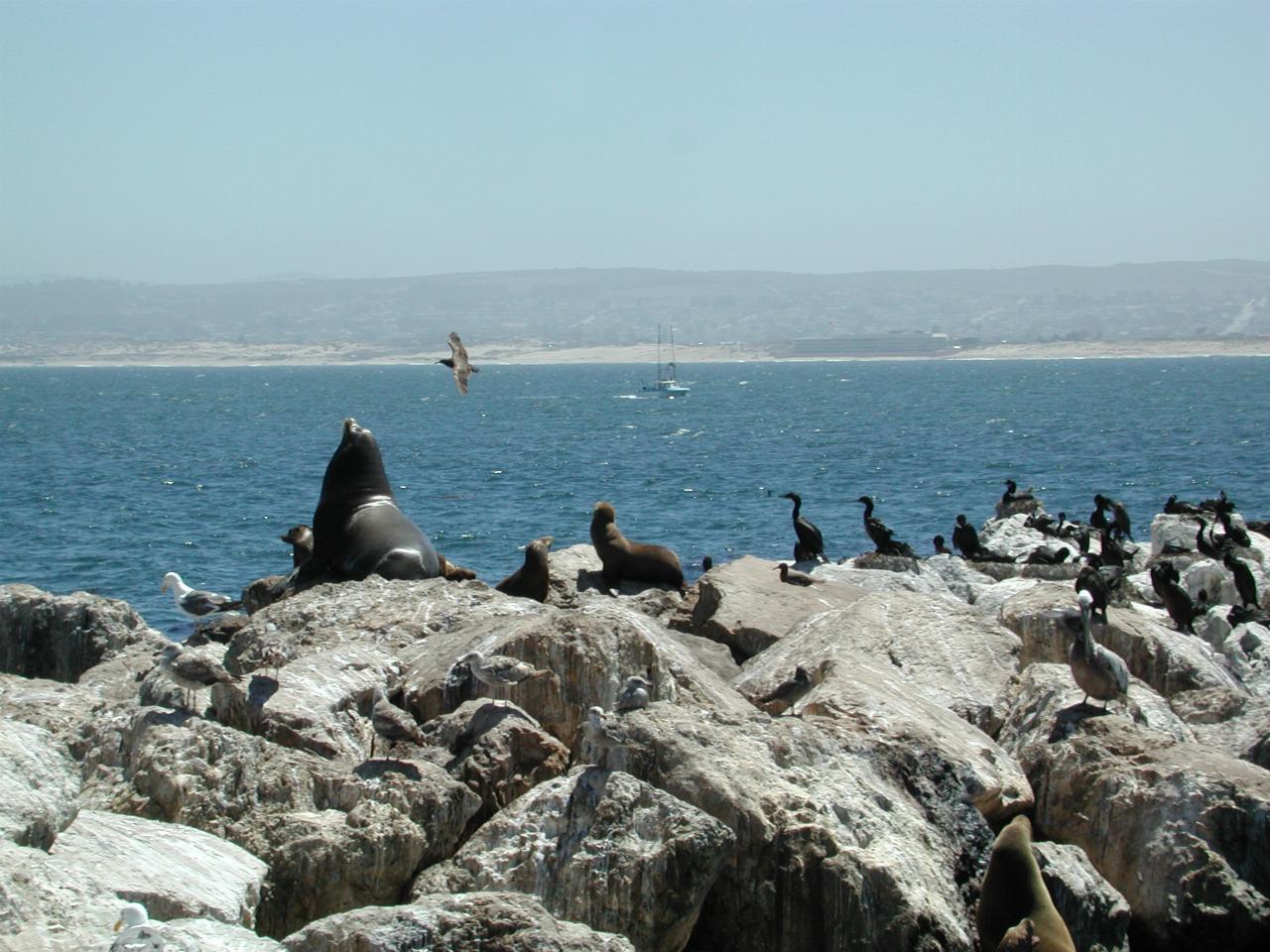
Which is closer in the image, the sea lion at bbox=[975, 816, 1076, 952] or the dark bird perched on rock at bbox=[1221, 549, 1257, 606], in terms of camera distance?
the sea lion at bbox=[975, 816, 1076, 952]

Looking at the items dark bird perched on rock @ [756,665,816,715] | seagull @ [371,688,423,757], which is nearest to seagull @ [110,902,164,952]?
seagull @ [371,688,423,757]

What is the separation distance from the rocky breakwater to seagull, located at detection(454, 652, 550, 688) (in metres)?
0.13

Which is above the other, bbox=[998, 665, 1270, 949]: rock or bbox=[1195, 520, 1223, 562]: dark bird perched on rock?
bbox=[998, 665, 1270, 949]: rock

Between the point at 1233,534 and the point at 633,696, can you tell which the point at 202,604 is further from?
the point at 1233,534

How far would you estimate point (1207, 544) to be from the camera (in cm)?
1839

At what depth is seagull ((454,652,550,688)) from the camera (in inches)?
299

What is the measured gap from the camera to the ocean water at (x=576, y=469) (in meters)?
27.5

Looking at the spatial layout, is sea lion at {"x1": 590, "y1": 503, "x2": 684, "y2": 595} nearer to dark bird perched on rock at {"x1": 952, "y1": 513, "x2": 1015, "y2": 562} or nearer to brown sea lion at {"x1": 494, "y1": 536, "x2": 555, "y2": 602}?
brown sea lion at {"x1": 494, "y1": 536, "x2": 555, "y2": 602}

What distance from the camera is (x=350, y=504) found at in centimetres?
1316

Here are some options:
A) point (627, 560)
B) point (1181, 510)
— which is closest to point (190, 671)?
point (627, 560)

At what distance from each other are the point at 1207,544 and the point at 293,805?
47.6 ft

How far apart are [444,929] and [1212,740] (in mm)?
5508

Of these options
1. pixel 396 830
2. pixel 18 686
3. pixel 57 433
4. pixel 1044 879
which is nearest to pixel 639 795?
pixel 396 830

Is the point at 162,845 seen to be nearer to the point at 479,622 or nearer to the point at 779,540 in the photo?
the point at 479,622
